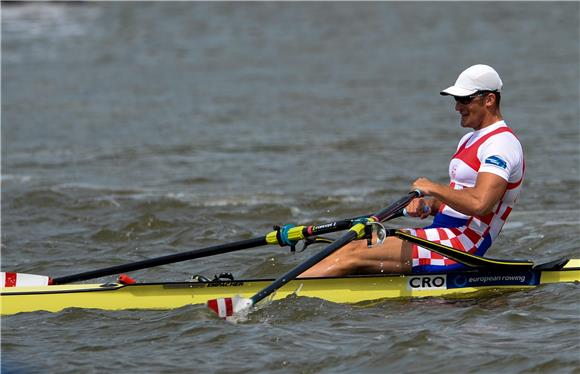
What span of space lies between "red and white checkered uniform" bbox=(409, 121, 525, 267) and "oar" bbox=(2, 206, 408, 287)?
677 millimetres

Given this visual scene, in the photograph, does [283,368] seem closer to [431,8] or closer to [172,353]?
[172,353]

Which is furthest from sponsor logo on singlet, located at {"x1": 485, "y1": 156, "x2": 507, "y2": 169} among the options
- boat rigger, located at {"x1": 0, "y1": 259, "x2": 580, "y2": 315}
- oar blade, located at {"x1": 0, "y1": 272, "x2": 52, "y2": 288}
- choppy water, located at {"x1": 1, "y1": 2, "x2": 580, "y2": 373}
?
oar blade, located at {"x1": 0, "y1": 272, "x2": 52, "y2": 288}

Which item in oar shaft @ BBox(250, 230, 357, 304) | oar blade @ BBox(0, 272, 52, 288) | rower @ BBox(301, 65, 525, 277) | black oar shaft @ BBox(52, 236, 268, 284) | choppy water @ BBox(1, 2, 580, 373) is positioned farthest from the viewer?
oar blade @ BBox(0, 272, 52, 288)

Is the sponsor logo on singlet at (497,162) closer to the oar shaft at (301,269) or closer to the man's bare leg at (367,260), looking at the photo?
the man's bare leg at (367,260)

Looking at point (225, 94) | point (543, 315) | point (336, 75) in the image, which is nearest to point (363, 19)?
point (336, 75)

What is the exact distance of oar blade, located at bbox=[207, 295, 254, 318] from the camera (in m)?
7.50

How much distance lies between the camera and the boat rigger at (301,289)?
26.1 ft

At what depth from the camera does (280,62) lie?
28.1 m

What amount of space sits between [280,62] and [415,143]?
1167cm

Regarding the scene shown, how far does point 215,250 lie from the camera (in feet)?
27.2

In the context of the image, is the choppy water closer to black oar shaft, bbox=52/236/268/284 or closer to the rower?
the rower

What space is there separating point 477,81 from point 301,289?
2.00m

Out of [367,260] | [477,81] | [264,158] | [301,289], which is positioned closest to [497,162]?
[477,81]

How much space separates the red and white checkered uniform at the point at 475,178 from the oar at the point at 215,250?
68cm
